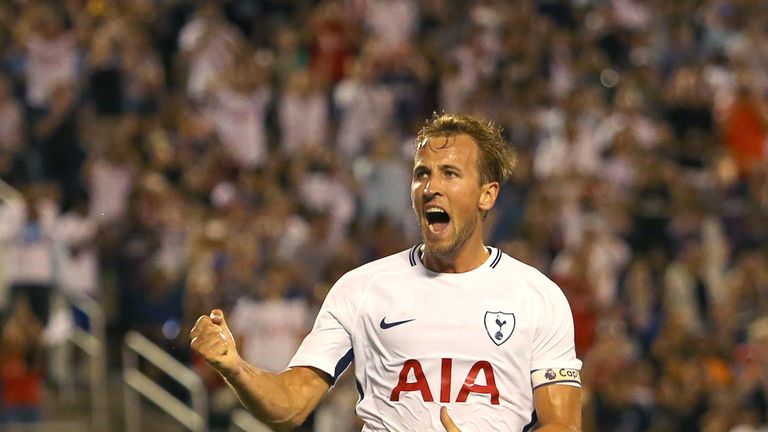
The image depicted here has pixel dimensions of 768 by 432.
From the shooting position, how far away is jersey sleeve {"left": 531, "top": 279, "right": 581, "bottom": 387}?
5.43 meters

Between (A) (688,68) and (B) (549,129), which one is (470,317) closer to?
(B) (549,129)

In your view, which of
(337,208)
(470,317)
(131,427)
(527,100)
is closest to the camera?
(470,317)

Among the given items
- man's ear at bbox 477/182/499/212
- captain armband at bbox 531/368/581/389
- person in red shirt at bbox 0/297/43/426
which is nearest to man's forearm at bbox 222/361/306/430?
captain armband at bbox 531/368/581/389

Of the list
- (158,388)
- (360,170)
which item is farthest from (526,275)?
(360,170)

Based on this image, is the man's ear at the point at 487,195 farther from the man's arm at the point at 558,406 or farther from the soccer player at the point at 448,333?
the man's arm at the point at 558,406

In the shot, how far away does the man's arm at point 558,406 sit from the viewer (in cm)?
534

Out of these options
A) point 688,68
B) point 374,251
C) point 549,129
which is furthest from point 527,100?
point 374,251

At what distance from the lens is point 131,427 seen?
12.9 metres

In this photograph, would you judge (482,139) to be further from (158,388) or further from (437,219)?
(158,388)

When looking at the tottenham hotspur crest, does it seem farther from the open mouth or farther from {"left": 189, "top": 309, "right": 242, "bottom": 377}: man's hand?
{"left": 189, "top": 309, "right": 242, "bottom": 377}: man's hand

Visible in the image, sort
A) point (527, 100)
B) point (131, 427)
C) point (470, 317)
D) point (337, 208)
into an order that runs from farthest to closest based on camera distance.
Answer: point (527, 100) < point (337, 208) < point (131, 427) < point (470, 317)

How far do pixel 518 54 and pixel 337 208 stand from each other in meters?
3.00

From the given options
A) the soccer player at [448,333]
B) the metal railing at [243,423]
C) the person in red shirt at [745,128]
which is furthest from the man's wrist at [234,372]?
the person in red shirt at [745,128]

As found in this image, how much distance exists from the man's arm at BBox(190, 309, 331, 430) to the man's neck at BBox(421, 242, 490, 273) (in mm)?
593
